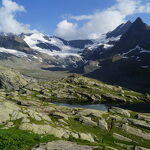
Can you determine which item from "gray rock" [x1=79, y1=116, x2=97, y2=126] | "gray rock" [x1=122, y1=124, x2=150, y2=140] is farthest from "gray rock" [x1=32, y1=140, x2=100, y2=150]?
"gray rock" [x1=122, y1=124, x2=150, y2=140]

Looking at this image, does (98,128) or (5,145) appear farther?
(98,128)

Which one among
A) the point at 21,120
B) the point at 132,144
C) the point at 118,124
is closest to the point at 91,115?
the point at 118,124

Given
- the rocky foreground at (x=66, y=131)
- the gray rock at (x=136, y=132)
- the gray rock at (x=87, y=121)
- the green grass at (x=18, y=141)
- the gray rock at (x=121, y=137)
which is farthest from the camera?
the gray rock at (x=87, y=121)

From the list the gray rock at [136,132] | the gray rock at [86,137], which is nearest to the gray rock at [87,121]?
the gray rock at [136,132]

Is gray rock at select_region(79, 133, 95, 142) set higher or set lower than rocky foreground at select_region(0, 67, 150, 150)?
lower

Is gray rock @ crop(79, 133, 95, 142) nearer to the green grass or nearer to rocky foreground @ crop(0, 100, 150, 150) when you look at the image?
rocky foreground @ crop(0, 100, 150, 150)

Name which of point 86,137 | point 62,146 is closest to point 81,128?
point 86,137

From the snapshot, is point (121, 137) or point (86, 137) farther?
point (121, 137)

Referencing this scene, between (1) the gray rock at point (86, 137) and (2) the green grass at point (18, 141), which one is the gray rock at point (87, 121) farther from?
(2) the green grass at point (18, 141)

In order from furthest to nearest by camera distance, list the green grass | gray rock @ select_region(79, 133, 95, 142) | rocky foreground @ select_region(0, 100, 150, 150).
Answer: gray rock @ select_region(79, 133, 95, 142)
rocky foreground @ select_region(0, 100, 150, 150)
the green grass

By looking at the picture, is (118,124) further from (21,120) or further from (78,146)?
(78,146)

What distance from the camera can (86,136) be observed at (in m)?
48.8

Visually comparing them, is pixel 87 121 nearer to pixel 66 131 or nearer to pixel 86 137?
pixel 86 137

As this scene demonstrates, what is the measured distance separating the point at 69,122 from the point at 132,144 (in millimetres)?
14768
